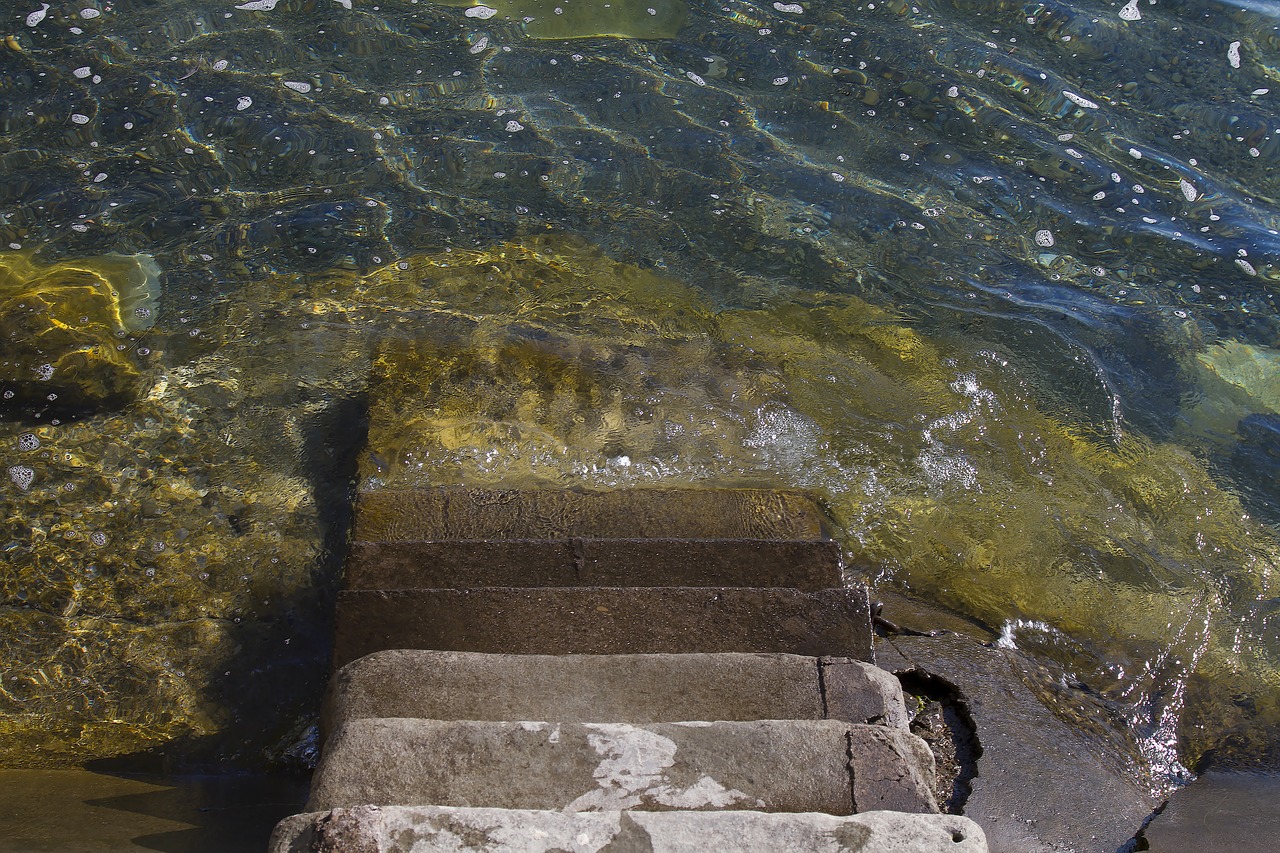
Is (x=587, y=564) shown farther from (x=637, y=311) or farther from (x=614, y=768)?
(x=637, y=311)

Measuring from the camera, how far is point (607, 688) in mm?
2947

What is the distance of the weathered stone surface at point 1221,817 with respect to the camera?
3.53 metres

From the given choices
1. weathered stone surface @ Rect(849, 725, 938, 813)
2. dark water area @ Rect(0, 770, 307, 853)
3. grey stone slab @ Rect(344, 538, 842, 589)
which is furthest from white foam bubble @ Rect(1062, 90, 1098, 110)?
dark water area @ Rect(0, 770, 307, 853)

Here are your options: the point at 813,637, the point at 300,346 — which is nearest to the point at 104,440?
the point at 300,346

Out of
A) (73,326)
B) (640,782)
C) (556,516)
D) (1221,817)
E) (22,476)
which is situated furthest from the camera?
(73,326)

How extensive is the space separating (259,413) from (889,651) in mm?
3564

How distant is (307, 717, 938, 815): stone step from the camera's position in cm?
254

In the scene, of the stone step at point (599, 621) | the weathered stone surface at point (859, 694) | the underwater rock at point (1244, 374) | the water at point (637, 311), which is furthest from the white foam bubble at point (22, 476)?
the underwater rock at point (1244, 374)

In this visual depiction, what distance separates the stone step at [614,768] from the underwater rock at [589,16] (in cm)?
731

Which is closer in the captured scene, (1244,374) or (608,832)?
(608,832)

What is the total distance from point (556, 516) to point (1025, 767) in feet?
6.80

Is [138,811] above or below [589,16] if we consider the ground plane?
below

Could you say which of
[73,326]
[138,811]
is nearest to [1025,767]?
[138,811]

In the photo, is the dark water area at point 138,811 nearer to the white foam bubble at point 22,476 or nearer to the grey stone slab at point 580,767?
the grey stone slab at point 580,767
